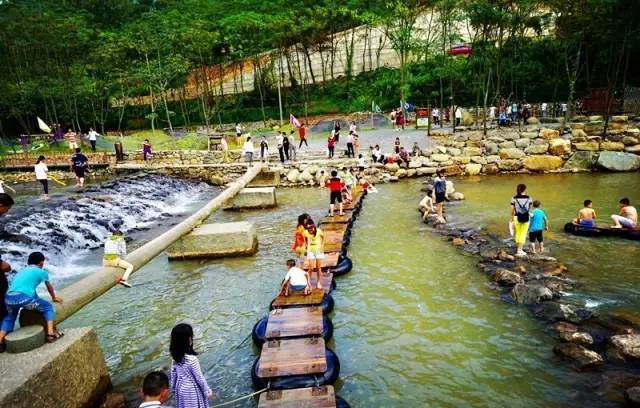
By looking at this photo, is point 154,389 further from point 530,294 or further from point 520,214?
point 520,214

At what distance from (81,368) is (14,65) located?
45.1 m

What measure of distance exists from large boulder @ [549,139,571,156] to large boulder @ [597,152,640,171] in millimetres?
1823

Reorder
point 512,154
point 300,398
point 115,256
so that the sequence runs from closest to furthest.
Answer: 1. point 300,398
2. point 115,256
3. point 512,154

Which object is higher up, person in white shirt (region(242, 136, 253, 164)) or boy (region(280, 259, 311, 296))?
person in white shirt (region(242, 136, 253, 164))

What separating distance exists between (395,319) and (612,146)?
77.1 feet

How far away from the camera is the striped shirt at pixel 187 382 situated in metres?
4.87

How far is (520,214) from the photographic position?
11539 mm

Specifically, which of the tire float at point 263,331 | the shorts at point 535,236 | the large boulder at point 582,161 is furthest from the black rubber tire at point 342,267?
the large boulder at point 582,161

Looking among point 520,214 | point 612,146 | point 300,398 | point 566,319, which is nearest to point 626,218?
point 520,214

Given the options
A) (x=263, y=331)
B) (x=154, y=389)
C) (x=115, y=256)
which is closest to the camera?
(x=154, y=389)

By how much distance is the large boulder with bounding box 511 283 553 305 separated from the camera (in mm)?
9375

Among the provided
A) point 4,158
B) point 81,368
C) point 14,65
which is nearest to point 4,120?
point 14,65

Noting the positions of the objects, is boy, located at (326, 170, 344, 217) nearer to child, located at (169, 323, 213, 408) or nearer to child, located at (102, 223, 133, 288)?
child, located at (102, 223, 133, 288)

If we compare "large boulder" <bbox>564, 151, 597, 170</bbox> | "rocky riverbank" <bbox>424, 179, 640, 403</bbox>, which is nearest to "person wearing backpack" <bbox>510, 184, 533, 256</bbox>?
"rocky riverbank" <bbox>424, 179, 640, 403</bbox>
